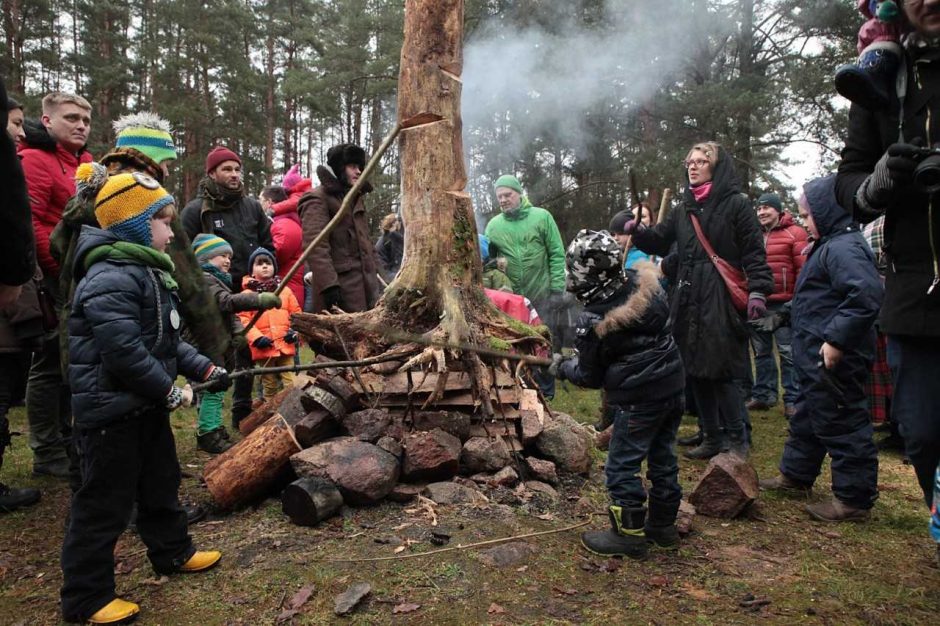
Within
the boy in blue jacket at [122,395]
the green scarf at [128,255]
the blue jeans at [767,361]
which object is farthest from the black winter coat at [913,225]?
the blue jeans at [767,361]

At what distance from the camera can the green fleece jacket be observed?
6.57 meters

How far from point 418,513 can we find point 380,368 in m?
1.11

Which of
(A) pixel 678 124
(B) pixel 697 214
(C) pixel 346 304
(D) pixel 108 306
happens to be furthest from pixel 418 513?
(A) pixel 678 124

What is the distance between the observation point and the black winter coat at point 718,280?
4.41 meters

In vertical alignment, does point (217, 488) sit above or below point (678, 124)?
below

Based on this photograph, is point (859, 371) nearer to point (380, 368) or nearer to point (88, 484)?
point (380, 368)

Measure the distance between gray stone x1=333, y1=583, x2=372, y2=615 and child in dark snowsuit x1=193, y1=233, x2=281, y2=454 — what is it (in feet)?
6.47

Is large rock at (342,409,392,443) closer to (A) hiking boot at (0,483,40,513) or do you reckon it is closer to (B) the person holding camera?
(A) hiking boot at (0,483,40,513)

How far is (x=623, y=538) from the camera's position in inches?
120

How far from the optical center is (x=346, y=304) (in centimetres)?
531

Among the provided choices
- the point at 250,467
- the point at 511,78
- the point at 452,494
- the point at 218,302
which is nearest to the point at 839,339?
the point at 452,494

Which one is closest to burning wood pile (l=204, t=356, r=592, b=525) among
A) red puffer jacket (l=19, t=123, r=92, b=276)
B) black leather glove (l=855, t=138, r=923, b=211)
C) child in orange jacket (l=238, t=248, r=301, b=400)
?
child in orange jacket (l=238, t=248, r=301, b=400)

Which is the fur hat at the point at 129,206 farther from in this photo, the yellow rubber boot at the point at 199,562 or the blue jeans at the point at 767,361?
the blue jeans at the point at 767,361

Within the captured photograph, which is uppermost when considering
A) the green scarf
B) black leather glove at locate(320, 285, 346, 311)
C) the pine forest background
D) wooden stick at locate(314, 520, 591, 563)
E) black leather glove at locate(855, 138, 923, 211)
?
the pine forest background
